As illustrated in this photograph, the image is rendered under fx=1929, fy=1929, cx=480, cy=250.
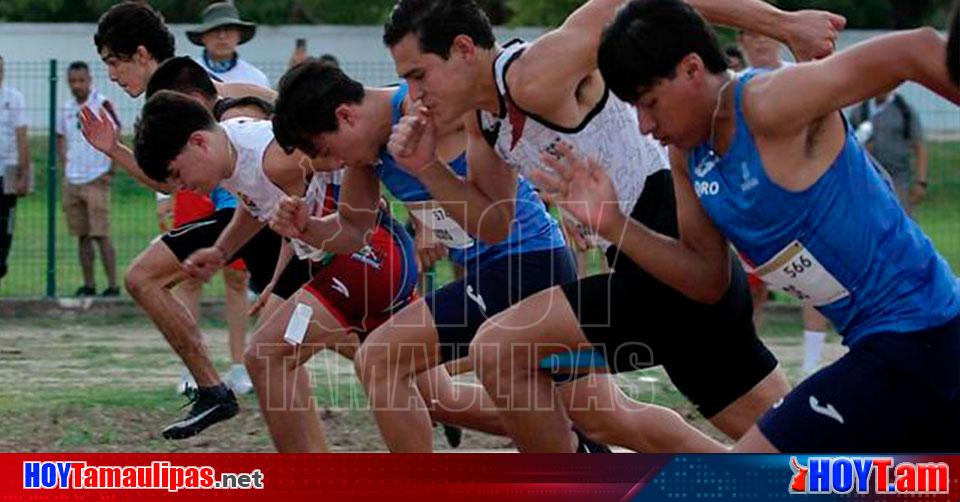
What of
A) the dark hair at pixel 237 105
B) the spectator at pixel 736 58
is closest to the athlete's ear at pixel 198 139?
the dark hair at pixel 237 105

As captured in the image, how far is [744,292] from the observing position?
665 centimetres

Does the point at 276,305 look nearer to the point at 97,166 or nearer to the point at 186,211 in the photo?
the point at 186,211

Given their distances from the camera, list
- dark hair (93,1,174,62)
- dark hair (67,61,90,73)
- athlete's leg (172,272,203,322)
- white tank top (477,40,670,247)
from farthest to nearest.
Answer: dark hair (67,61,90,73) → athlete's leg (172,272,203,322) → dark hair (93,1,174,62) → white tank top (477,40,670,247)

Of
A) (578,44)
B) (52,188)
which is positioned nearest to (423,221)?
(578,44)

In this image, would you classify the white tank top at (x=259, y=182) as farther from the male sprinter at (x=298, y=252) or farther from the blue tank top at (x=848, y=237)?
the blue tank top at (x=848, y=237)

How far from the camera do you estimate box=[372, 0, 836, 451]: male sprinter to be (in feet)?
21.5

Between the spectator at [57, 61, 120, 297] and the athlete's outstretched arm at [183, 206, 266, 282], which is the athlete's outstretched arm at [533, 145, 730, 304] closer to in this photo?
the athlete's outstretched arm at [183, 206, 266, 282]

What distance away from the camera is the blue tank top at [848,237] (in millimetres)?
5477

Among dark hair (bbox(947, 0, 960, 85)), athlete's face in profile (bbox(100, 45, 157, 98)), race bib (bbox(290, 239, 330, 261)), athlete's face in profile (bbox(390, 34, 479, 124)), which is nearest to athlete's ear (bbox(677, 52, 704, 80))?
dark hair (bbox(947, 0, 960, 85))

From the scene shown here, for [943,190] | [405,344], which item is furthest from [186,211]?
[943,190]

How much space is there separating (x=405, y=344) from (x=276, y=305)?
4.51ft

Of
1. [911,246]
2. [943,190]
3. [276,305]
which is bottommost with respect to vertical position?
[943,190]

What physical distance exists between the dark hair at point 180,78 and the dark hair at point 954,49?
5.25m

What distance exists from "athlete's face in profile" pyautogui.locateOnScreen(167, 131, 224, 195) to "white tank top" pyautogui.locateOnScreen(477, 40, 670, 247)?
1.90 metres
